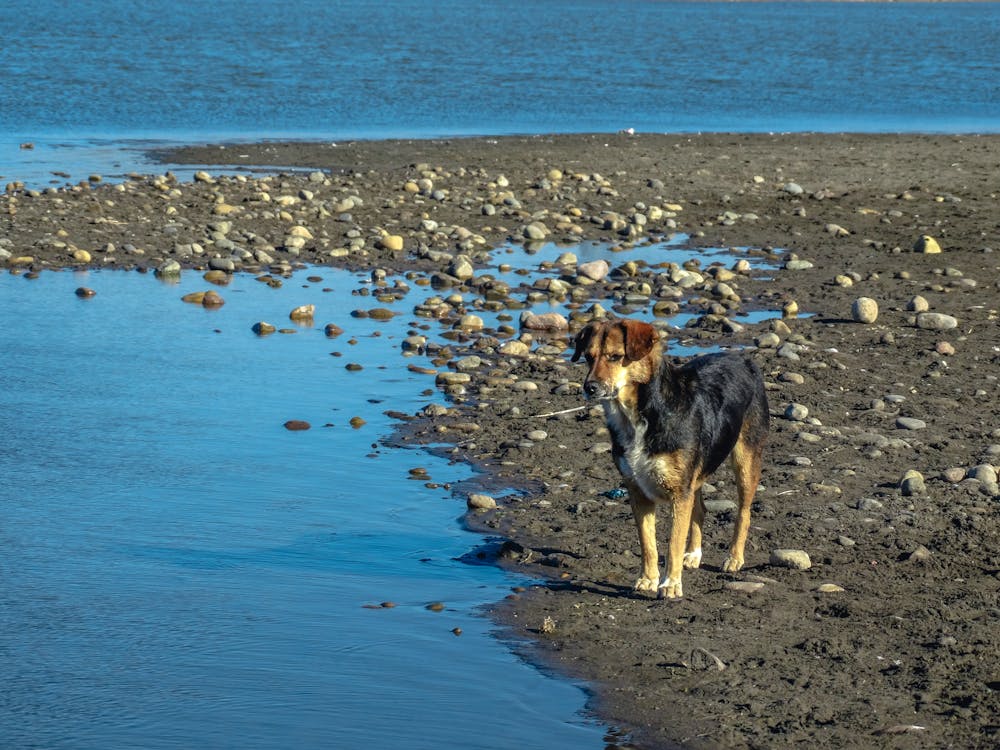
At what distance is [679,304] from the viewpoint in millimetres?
14805

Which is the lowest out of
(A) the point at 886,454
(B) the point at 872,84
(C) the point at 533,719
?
(C) the point at 533,719

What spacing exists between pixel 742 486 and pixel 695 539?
40 centimetres

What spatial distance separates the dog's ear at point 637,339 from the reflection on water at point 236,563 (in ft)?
5.18

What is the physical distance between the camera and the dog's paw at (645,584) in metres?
7.68

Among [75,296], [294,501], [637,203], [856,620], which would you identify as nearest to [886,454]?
[856,620]

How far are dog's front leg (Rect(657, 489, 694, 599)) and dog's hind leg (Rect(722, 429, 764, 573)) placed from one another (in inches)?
19.0

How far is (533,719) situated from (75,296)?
10.3 metres

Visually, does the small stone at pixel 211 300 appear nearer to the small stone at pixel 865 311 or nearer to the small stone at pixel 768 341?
the small stone at pixel 768 341

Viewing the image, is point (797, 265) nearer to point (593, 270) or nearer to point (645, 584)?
point (593, 270)

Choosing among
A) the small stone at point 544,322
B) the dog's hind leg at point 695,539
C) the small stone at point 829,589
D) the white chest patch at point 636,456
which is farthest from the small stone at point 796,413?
the white chest patch at point 636,456

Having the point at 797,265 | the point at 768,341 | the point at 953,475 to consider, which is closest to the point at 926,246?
the point at 797,265

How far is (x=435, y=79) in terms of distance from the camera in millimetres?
42969

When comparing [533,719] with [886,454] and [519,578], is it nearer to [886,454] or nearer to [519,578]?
[519,578]

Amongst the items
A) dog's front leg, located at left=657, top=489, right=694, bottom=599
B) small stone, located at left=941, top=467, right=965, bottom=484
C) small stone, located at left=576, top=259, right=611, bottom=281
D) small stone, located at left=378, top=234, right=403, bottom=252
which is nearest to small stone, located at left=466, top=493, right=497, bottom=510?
dog's front leg, located at left=657, top=489, right=694, bottom=599
